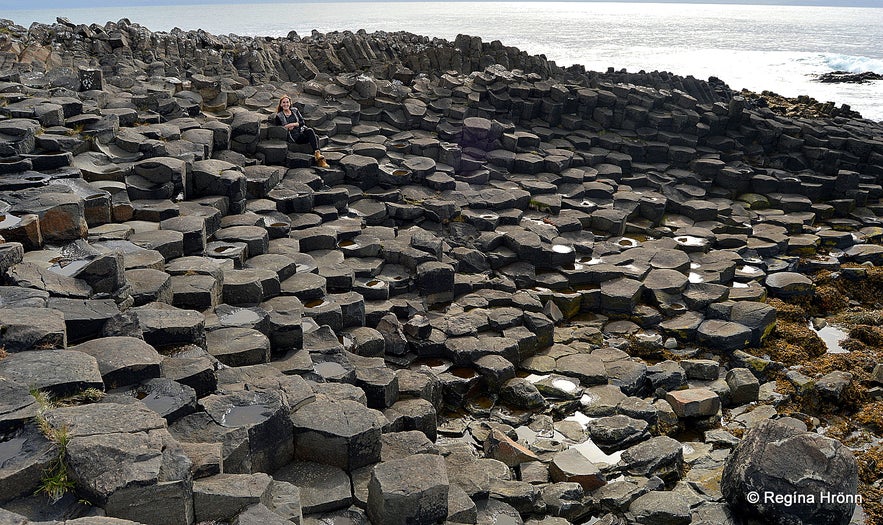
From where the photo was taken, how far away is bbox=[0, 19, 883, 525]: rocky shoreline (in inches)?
189

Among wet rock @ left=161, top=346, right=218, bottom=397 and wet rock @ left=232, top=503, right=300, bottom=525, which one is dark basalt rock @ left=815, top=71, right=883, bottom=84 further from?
wet rock @ left=232, top=503, right=300, bottom=525

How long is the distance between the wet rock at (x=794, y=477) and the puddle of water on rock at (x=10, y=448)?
518cm

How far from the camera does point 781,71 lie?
52.8m

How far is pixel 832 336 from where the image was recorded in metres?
9.48

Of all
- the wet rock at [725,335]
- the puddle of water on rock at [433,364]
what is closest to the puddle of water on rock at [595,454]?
the puddle of water on rock at [433,364]

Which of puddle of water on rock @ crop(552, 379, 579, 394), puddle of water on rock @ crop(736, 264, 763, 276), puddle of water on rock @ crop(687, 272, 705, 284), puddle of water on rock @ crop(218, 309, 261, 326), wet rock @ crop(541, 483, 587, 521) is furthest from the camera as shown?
puddle of water on rock @ crop(736, 264, 763, 276)

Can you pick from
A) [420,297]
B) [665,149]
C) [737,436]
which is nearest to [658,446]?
[737,436]

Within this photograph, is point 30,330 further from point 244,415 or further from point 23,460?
point 244,415

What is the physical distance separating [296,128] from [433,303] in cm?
479

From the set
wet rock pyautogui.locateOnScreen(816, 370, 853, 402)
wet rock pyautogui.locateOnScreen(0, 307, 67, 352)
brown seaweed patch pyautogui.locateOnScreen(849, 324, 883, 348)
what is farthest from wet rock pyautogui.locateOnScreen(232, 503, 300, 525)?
brown seaweed patch pyautogui.locateOnScreen(849, 324, 883, 348)

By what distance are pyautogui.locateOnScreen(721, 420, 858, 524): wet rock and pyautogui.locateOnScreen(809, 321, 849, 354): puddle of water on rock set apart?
401 centimetres

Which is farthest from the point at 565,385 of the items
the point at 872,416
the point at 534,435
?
the point at 872,416

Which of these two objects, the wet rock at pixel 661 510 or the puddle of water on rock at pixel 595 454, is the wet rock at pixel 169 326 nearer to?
the puddle of water on rock at pixel 595 454

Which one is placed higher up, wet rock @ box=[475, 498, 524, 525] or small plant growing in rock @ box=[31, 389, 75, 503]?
small plant growing in rock @ box=[31, 389, 75, 503]
